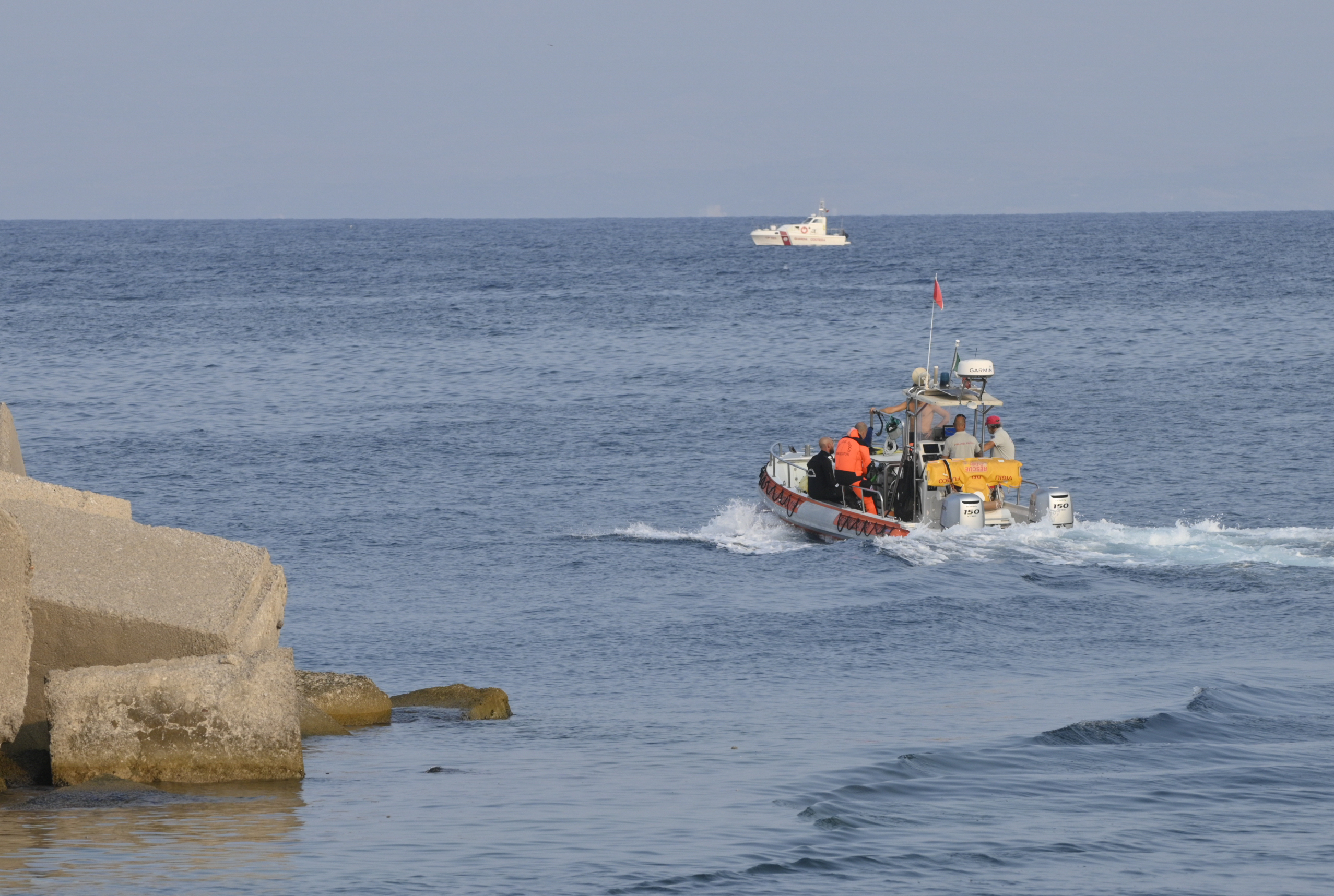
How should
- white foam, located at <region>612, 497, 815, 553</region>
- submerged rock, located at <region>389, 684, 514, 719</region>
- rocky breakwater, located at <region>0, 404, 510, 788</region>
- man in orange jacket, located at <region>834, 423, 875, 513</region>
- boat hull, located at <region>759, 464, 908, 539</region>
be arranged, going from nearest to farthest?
rocky breakwater, located at <region>0, 404, 510, 788</region>, submerged rock, located at <region>389, 684, 514, 719</region>, boat hull, located at <region>759, 464, 908, 539</region>, man in orange jacket, located at <region>834, 423, 875, 513</region>, white foam, located at <region>612, 497, 815, 553</region>

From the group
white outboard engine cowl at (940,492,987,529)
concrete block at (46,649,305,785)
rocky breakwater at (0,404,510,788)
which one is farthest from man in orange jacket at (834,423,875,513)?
concrete block at (46,649,305,785)

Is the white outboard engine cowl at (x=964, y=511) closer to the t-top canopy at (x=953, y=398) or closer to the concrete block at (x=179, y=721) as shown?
the t-top canopy at (x=953, y=398)

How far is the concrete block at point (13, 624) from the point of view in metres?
9.95

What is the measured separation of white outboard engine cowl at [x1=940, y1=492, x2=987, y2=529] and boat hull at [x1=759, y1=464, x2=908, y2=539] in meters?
0.63

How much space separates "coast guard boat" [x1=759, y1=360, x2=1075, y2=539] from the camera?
2158cm

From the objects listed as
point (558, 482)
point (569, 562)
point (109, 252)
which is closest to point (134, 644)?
point (569, 562)

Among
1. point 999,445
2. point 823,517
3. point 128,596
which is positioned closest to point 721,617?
point 823,517

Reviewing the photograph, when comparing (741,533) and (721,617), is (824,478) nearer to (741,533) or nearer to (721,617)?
(741,533)

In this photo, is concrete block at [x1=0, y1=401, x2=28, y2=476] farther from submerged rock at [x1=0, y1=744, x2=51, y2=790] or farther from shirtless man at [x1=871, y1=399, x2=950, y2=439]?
shirtless man at [x1=871, y1=399, x2=950, y2=439]

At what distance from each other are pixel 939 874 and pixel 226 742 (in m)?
4.63

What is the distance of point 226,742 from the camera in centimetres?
1074

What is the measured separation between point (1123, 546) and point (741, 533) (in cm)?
541

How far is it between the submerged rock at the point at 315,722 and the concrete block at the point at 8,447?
4342 mm

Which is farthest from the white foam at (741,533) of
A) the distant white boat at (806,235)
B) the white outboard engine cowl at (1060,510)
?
the distant white boat at (806,235)
